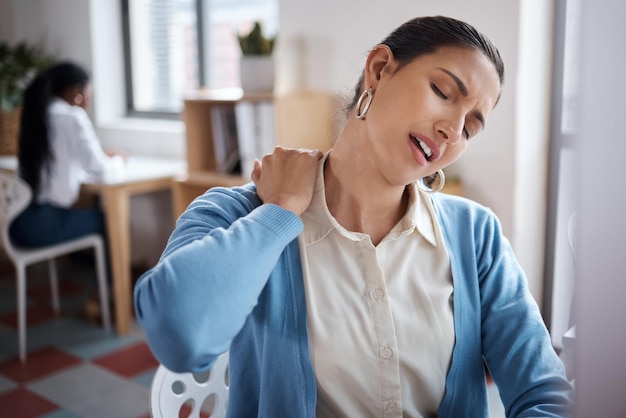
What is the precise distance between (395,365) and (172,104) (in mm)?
3458

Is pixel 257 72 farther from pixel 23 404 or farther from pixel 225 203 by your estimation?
pixel 225 203

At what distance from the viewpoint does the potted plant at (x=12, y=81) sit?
13.1 feet

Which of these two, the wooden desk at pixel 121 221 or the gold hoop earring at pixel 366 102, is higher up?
the gold hoop earring at pixel 366 102

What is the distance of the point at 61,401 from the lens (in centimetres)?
249

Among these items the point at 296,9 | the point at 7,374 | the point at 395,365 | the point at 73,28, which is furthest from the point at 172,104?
the point at 395,365

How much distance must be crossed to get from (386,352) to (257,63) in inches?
82.5

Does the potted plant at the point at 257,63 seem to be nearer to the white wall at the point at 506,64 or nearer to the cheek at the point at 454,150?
the white wall at the point at 506,64

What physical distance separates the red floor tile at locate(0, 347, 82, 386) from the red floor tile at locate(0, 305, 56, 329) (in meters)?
0.39

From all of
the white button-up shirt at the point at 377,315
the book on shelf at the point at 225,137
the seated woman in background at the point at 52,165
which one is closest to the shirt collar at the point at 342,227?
the white button-up shirt at the point at 377,315

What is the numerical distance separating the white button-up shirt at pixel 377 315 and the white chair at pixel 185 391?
0.32 metres

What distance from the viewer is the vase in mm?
2877

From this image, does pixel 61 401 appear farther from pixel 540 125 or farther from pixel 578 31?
pixel 578 31

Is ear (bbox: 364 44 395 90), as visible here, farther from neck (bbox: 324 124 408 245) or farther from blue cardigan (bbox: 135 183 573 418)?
blue cardigan (bbox: 135 183 573 418)

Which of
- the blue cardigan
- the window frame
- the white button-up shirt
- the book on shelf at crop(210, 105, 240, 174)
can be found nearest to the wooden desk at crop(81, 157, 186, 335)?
the book on shelf at crop(210, 105, 240, 174)
